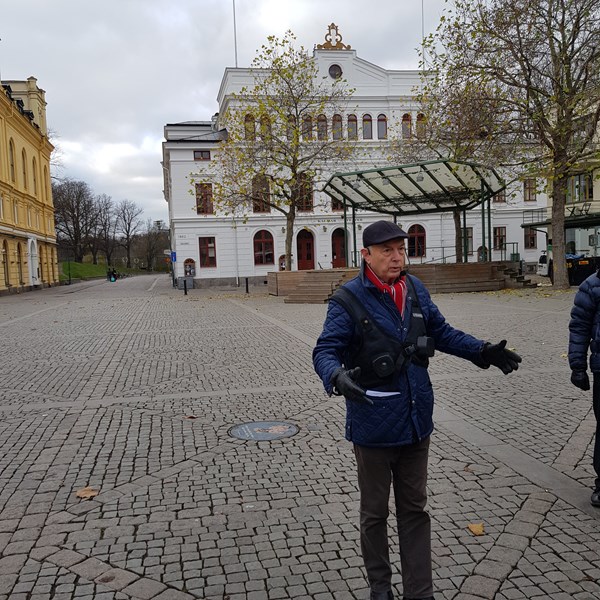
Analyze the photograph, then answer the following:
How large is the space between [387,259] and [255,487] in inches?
92.5

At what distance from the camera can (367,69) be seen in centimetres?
4316

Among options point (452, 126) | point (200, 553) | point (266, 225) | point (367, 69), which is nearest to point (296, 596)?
point (200, 553)

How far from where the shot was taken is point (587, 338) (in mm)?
3891

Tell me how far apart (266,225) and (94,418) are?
3692 cm

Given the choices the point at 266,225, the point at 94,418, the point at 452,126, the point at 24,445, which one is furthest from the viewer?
the point at 266,225

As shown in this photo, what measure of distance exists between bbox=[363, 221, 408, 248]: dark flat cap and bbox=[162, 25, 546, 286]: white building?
37.8m

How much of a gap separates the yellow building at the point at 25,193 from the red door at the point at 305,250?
1949 centimetres

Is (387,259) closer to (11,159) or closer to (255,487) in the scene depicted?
(255,487)

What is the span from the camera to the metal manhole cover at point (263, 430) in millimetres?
5619

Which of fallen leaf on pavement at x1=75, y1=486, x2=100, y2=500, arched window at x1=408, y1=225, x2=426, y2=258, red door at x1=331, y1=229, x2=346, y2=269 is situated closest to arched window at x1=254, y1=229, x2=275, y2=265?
red door at x1=331, y1=229, x2=346, y2=269

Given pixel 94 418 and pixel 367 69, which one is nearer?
pixel 94 418

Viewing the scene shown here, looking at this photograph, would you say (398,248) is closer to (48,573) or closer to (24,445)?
(48,573)

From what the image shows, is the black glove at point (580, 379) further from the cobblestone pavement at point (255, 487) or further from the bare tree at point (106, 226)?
the bare tree at point (106, 226)

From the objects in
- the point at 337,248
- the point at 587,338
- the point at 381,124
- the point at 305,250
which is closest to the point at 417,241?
the point at 337,248
